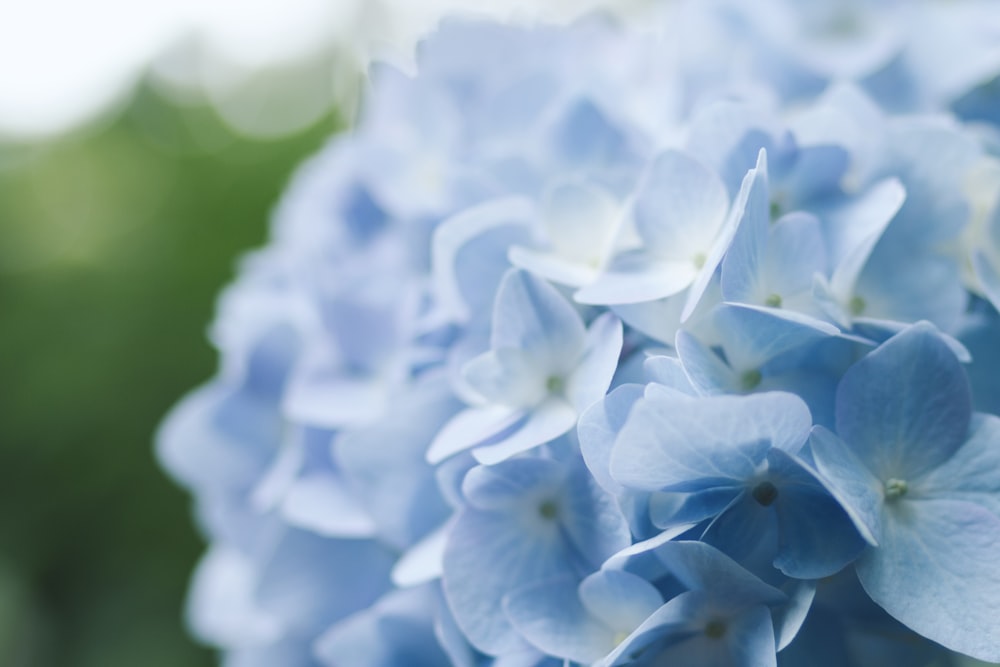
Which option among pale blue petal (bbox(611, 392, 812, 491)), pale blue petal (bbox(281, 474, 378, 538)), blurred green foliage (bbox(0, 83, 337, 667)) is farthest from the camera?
blurred green foliage (bbox(0, 83, 337, 667))

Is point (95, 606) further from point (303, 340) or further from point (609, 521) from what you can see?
point (609, 521)

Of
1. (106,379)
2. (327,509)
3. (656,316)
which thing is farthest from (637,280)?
(106,379)

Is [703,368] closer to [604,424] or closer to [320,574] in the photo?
[604,424]

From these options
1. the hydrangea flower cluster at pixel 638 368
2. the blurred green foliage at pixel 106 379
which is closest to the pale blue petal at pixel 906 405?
the hydrangea flower cluster at pixel 638 368

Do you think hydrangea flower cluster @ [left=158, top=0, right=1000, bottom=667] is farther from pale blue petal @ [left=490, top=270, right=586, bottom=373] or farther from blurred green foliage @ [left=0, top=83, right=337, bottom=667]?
blurred green foliage @ [left=0, top=83, right=337, bottom=667]

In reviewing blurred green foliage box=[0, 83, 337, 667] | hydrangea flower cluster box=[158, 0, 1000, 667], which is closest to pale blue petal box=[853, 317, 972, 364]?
hydrangea flower cluster box=[158, 0, 1000, 667]
